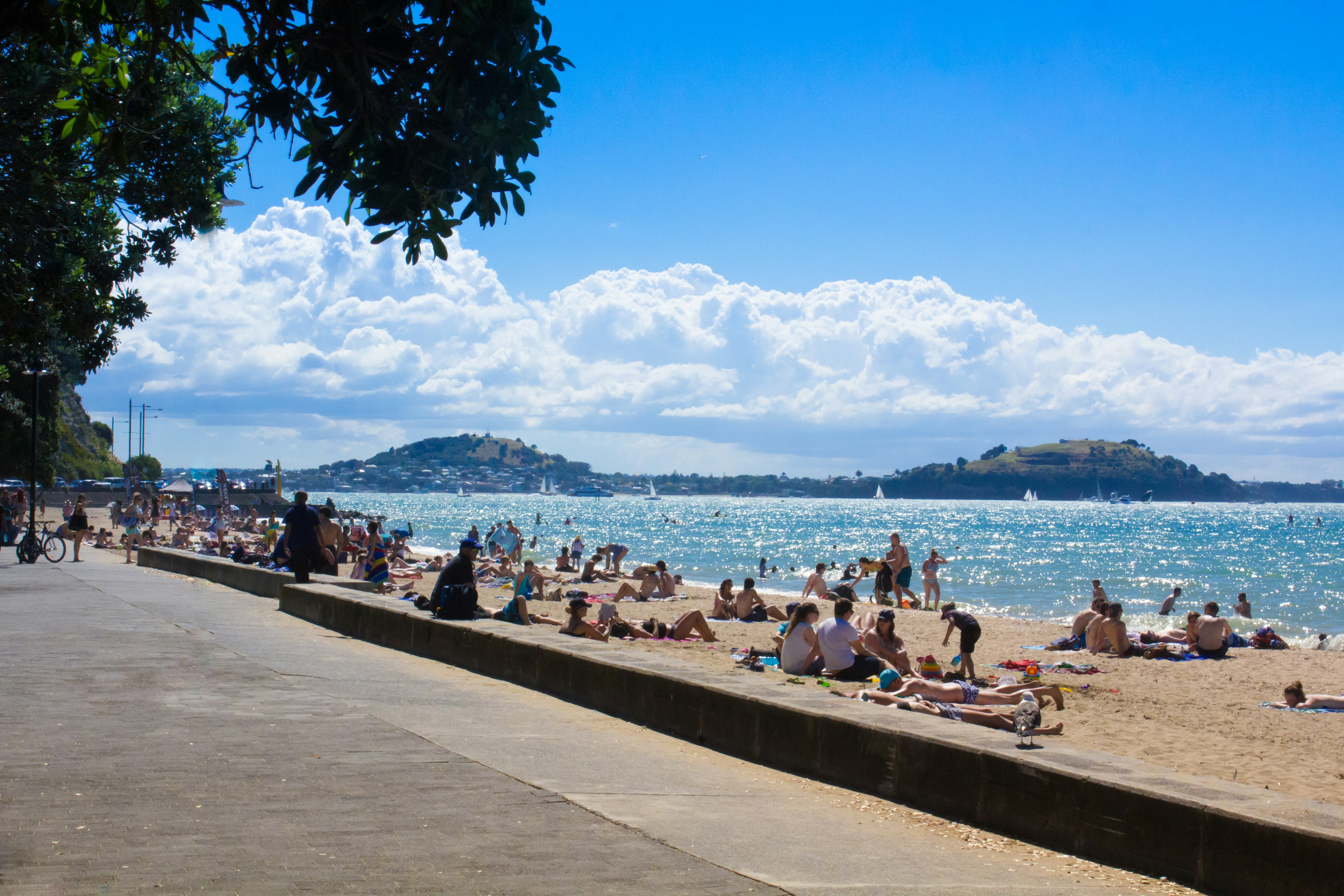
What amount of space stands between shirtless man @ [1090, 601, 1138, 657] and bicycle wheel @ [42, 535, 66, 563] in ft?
61.6

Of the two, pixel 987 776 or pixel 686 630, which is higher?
pixel 987 776

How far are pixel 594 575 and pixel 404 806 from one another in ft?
89.7

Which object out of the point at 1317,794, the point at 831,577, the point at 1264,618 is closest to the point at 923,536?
the point at 831,577

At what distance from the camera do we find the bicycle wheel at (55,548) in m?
20.5

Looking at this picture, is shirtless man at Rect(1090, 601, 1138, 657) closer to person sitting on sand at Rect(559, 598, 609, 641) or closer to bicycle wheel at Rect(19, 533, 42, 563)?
person sitting on sand at Rect(559, 598, 609, 641)

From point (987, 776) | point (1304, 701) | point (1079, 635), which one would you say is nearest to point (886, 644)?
point (1304, 701)

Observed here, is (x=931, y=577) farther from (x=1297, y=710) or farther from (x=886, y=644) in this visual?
(x=886, y=644)

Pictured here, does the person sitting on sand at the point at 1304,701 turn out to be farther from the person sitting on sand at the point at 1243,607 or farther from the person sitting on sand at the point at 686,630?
the person sitting on sand at the point at 1243,607

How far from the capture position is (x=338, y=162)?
12.9 ft

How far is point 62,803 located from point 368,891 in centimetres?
164

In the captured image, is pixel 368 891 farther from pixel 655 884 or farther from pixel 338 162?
pixel 338 162

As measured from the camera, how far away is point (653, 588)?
2712 centimetres

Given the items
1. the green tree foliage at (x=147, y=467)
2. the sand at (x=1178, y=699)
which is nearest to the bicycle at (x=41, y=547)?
the sand at (x=1178, y=699)

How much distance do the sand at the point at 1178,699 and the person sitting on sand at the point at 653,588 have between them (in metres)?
2.77
